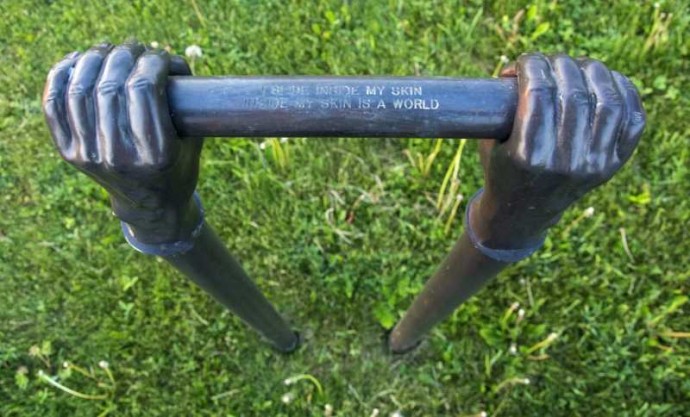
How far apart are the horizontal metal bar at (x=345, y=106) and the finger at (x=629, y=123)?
7.3 inches

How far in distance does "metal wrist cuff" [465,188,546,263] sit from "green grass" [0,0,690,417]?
133cm

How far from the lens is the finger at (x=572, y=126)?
1.04m

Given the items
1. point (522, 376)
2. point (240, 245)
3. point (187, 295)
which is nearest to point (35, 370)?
point (187, 295)

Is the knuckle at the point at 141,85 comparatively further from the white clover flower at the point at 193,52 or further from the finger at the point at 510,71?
the white clover flower at the point at 193,52

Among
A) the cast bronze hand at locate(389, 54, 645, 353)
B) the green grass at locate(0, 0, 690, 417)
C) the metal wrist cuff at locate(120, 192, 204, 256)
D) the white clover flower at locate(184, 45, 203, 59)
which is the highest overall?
the cast bronze hand at locate(389, 54, 645, 353)

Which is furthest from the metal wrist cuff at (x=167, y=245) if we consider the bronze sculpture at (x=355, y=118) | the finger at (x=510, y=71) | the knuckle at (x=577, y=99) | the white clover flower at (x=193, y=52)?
the white clover flower at (x=193, y=52)

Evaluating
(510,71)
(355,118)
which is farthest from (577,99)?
(355,118)

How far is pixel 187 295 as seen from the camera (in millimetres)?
2883

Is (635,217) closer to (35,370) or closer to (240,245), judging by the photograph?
(240,245)

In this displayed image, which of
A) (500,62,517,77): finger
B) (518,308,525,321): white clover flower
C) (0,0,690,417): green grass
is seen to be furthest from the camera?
(0,0,690,417): green grass

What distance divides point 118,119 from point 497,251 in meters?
0.87

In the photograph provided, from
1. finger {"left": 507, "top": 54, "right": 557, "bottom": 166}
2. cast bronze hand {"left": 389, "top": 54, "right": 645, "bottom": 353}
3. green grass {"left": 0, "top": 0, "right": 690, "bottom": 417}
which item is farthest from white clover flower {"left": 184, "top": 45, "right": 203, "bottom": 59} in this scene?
finger {"left": 507, "top": 54, "right": 557, "bottom": 166}

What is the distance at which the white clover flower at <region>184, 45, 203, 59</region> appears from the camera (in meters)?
3.24

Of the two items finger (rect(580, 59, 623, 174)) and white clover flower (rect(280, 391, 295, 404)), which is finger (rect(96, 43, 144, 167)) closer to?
finger (rect(580, 59, 623, 174))
